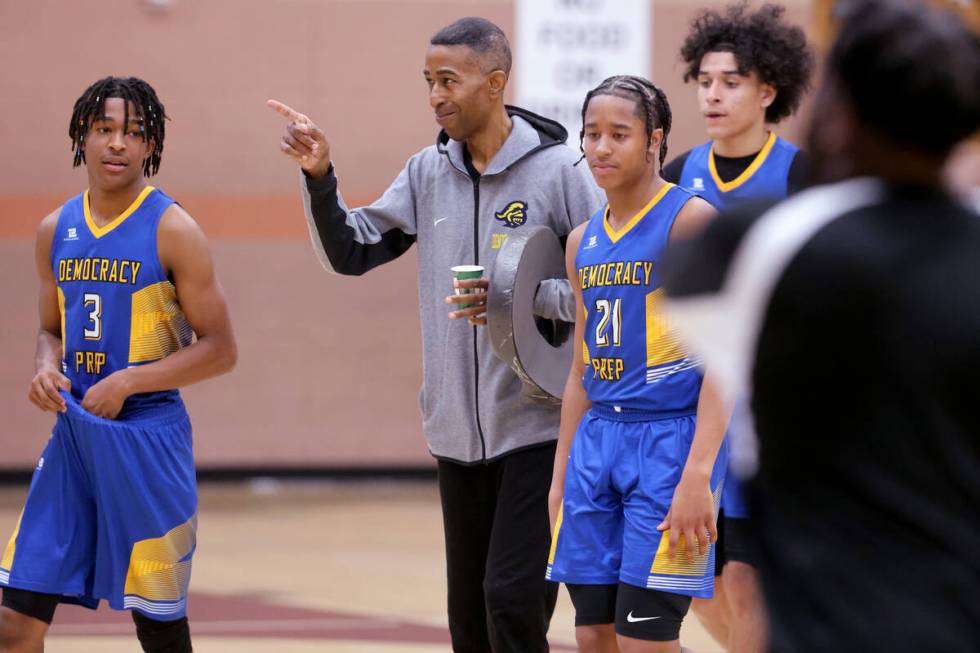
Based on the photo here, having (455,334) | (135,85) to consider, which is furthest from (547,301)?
(135,85)

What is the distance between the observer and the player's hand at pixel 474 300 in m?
4.24

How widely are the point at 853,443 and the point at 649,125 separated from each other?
2.41m

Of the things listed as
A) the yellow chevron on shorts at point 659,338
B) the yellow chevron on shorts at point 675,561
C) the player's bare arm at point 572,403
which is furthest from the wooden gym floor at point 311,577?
the yellow chevron on shorts at point 659,338

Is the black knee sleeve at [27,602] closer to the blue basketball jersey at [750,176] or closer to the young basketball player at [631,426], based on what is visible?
the young basketball player at [631,426]

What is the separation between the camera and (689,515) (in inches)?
146

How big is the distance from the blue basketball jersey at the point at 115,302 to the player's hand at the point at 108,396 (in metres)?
0.10

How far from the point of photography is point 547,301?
14.2 ft

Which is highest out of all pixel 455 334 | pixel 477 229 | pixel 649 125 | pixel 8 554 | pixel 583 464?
pixel 649 125

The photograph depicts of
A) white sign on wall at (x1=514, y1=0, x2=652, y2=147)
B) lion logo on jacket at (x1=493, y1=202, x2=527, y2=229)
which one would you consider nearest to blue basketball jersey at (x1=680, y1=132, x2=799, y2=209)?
lion logo on jacket at (x1=493, y1=202, x2=527, y2=229)

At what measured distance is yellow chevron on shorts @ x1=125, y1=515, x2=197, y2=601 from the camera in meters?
4.20

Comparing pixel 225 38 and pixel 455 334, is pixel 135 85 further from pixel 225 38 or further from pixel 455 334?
pixel 225 38

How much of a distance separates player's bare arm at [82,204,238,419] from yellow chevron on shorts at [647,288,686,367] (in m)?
1.32

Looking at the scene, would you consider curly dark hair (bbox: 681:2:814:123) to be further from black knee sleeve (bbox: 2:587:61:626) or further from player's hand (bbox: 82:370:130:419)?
black knee sleeve (bbox: 2:587:61:626)

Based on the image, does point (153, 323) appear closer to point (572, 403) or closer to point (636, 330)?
point (572, 403)
